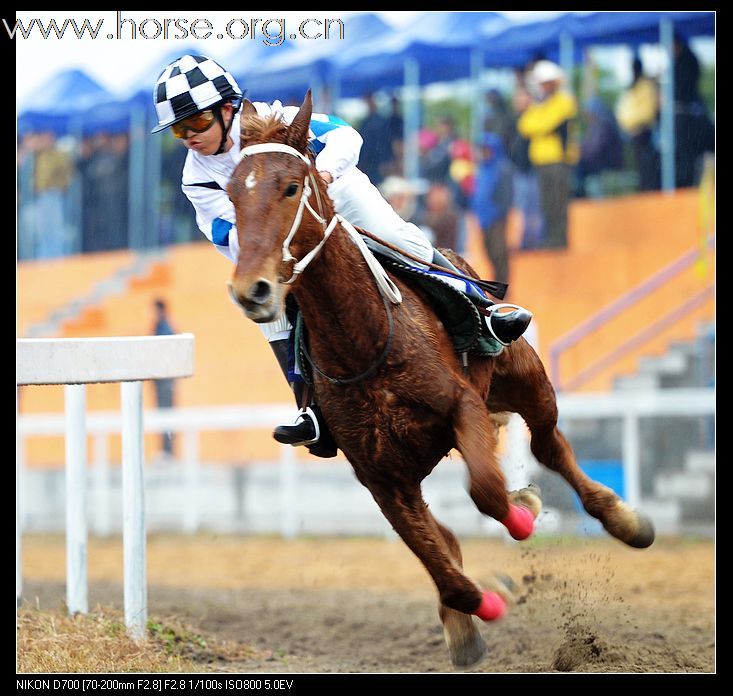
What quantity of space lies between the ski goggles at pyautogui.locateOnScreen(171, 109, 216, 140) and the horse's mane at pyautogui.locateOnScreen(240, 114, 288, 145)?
1.97 ft

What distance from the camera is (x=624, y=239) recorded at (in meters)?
14.4

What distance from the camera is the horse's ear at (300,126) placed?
183 inches

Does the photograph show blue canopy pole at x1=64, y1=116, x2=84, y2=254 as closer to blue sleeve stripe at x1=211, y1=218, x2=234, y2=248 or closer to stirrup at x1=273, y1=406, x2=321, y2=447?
blue sleeve stripe at x1=211, y1=218, x2=234, y2=248

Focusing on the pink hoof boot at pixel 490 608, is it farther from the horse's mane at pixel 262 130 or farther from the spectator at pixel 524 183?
the spectator at pixel 524 183

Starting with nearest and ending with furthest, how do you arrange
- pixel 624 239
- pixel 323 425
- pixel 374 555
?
pixel 323 425 < pixel 374 555 < pixel 624 239

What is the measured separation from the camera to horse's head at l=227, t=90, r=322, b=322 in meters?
4.20

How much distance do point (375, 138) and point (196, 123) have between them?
406 inches

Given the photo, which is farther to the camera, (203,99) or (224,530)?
(224,530)

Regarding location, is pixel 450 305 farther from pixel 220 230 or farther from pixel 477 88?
pixel 477 88

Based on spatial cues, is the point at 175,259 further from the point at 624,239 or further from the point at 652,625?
the point at 652,625

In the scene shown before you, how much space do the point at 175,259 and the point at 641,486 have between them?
28.5 ft

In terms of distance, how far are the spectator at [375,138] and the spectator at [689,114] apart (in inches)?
139
